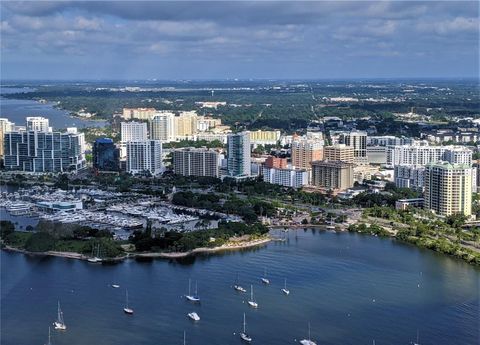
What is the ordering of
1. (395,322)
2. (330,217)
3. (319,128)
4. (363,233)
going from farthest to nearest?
1. (319,128)
2. (330,217)
3. (363,233)
4. (395,322)

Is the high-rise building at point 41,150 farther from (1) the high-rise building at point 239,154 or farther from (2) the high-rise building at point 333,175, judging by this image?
(2) the high-rise building at point 333,175

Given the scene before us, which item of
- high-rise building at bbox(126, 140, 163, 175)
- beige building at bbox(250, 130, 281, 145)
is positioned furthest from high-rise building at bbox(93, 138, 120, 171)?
beige building at bbox(250, 130, 281, 145)

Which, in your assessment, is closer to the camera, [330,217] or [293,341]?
[293,341]

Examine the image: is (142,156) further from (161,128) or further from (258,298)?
(258,298)

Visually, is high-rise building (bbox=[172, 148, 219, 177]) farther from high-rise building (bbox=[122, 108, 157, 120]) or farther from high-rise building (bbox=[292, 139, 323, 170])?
high-rise building (bbox=[122, 108, 157, 120])

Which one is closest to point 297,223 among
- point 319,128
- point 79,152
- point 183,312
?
point 183,312

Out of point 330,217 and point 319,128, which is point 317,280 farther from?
point 319,128

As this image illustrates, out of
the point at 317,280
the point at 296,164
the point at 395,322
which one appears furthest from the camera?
the point at 296,164
